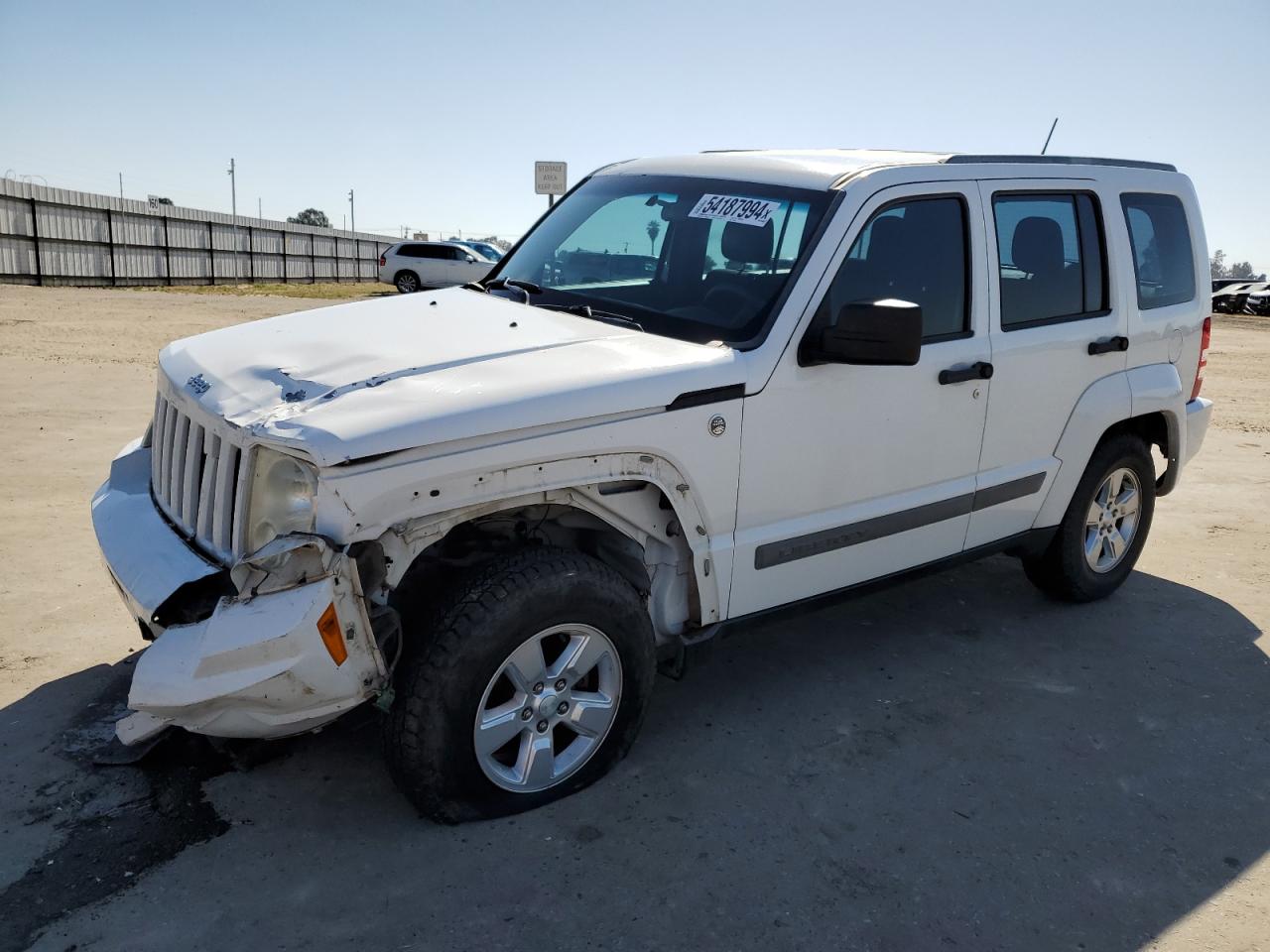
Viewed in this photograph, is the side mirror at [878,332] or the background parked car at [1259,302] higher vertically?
the side mirror at [878,332]

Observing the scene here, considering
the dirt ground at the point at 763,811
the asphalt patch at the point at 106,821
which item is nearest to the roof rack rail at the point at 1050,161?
the dirt ground at the point at 763,811

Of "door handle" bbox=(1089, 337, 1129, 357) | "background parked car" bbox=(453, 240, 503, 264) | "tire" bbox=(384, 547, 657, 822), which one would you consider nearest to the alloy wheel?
"tire" bbox=(384, 547, 657, 822)

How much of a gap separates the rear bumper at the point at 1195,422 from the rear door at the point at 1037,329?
88 cm

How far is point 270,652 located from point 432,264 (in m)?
28.8

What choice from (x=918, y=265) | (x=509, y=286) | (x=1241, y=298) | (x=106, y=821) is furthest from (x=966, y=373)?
(x=1241, y=298)

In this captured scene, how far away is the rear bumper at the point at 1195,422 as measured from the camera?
534 cm

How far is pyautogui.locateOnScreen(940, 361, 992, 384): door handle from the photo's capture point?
3.91m

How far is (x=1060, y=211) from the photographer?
14.9 ft

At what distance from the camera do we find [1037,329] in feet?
14.2

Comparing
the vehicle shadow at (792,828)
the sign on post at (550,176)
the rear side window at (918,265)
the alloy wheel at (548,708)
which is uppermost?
the sign on post at (550,176)

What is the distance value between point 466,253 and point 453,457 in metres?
28.5

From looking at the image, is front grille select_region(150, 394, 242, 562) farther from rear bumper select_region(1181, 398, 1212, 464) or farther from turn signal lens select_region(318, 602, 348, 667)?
rear bumper select_region(1181, 398, 1212, 464)

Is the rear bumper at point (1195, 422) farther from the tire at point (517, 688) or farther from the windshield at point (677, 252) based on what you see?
the tire at point (517, 688)

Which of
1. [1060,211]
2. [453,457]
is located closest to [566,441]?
[453,457]
